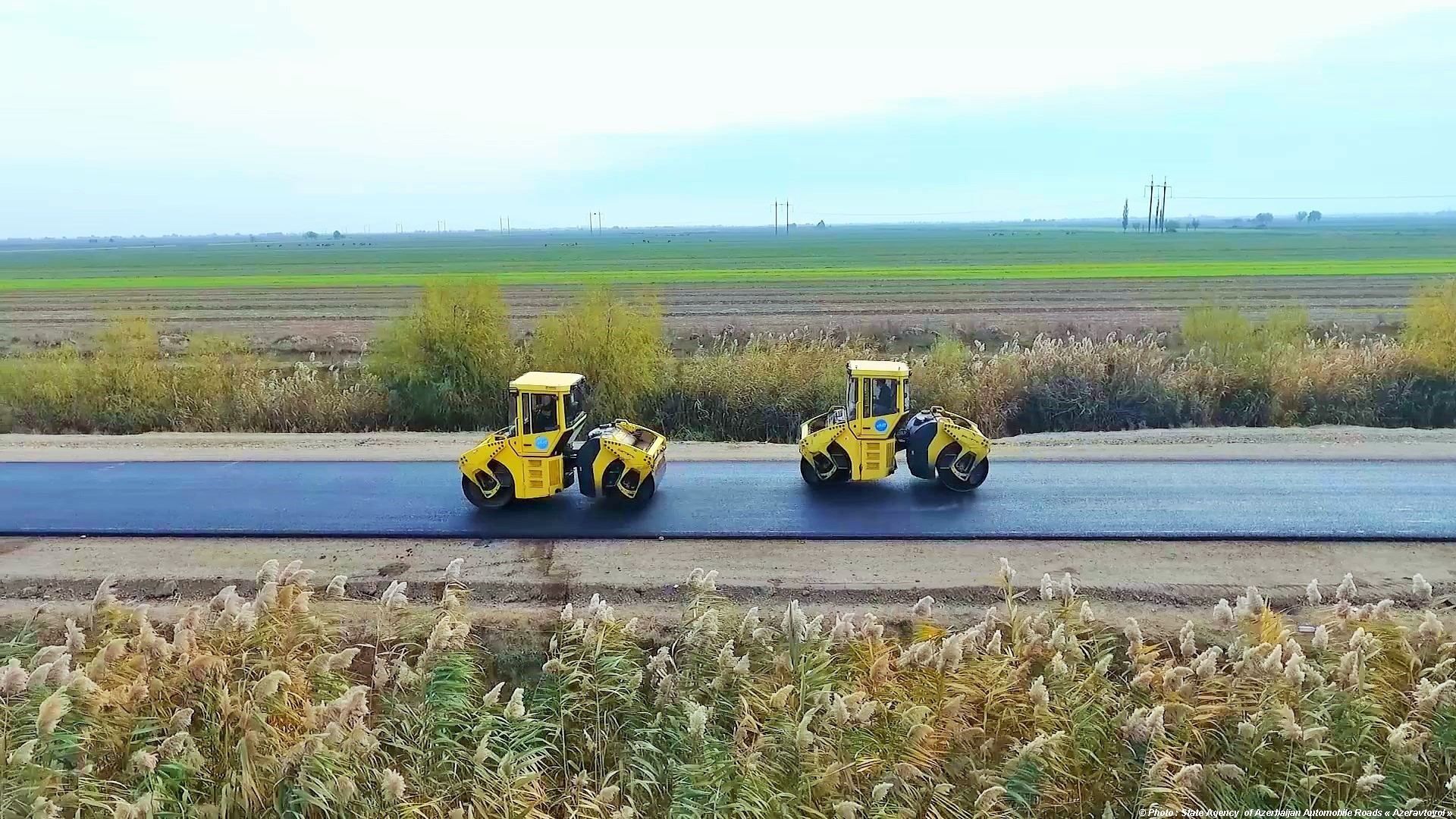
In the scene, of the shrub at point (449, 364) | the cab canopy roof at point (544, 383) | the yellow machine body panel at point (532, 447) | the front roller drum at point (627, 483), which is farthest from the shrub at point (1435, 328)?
the shrub at point (449, 364)

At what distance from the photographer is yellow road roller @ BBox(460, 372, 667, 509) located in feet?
45.7

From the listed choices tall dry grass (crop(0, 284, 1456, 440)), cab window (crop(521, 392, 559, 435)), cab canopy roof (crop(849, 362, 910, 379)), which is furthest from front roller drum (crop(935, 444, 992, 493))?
tall dry grass (crop(0, 284, 1456, 440))

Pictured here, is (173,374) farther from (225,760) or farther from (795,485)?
(225,760)

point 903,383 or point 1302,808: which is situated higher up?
point 903,383

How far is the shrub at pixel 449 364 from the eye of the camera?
2309 cm

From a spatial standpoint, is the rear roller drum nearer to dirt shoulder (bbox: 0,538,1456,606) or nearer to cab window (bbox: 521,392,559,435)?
dirt shoulder (bbox: 0,538,1456,606)

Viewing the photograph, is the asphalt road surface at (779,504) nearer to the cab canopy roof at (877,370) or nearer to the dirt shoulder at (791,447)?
the dirt shoulder at (791,447)

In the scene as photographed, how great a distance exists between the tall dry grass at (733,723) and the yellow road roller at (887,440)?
19.5 ft

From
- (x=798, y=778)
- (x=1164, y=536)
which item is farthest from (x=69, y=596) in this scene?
(x=1164, y=536)

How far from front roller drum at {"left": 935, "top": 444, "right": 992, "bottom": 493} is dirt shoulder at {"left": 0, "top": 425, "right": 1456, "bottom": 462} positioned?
261 cm

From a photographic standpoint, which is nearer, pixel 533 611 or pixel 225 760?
pixel 225 760

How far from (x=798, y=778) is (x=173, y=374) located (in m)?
22.8

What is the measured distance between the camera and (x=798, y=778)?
732cm

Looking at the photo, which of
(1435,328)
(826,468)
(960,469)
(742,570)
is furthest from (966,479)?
(1435,328)
